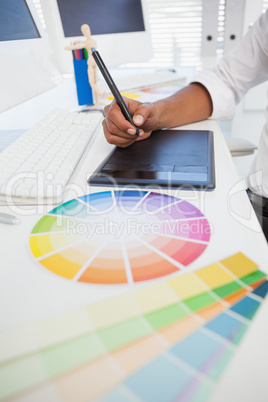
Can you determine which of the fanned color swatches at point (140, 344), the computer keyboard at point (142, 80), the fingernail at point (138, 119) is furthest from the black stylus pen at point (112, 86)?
the computer keyboard at point (142, 80)

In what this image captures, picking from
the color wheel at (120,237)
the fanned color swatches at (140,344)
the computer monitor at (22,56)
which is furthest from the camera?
the computer monitor at (22,56)

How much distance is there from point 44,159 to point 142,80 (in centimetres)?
94

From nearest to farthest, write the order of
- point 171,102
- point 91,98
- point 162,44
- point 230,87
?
point 171,102 → point 230,87 → point 91,98 → point 162,44

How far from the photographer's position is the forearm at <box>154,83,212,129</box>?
76cm

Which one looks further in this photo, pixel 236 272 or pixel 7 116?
pixel 7 116

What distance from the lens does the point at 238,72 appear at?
0.91m

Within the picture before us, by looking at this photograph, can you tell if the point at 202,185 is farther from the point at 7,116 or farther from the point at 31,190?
the point at 7,116

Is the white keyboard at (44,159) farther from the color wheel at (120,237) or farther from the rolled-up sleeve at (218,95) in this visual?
the rolled-up sleeve at (218,95)

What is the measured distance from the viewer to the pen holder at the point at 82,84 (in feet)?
3.47

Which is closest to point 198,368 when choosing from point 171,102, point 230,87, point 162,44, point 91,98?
point 171,102

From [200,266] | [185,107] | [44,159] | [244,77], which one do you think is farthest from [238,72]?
[200,266]

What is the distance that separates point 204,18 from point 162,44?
253mm

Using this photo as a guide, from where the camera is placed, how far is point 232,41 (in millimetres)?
1544

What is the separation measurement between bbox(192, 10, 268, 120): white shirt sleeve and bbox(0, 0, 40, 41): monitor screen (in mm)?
487
